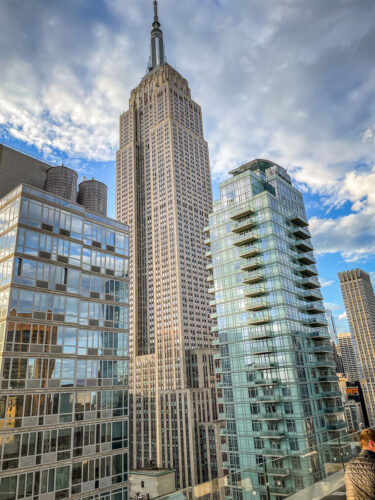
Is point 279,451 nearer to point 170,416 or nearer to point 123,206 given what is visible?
point 170,416

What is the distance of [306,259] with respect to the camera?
6588cm

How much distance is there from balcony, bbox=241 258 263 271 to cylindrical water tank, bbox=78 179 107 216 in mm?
25130

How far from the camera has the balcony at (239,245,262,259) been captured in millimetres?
61156

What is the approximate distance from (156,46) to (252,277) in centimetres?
16798

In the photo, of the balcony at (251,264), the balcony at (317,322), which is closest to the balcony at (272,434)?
the balcony at (317,322)

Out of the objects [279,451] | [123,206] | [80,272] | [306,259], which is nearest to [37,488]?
[80,272]

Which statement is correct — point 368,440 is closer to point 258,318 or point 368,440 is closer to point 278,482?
point 278,482

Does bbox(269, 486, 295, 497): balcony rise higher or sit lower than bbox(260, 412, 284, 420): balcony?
higher

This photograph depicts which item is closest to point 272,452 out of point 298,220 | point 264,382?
point 264,382

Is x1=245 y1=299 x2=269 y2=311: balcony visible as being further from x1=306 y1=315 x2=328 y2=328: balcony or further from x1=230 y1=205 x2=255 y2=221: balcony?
x1=230 y1=205 x2=255 y2=221: balcony

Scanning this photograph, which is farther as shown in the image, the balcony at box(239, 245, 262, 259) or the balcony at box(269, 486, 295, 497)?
the balcony at box(239, 245, 262, 259)

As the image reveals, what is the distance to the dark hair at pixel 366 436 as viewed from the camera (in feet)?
24.0

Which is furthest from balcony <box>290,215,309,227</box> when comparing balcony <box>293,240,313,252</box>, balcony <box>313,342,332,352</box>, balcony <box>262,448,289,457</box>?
balcony <box>262,448,289,457</box>

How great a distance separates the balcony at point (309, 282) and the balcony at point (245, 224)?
13.0m
